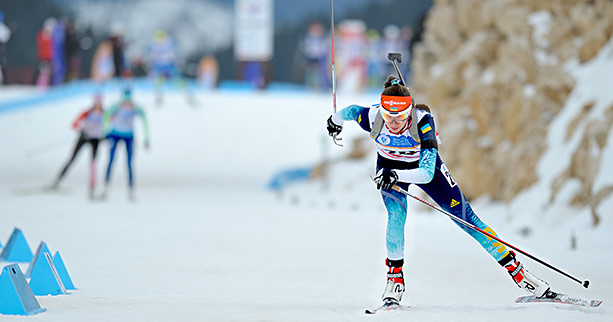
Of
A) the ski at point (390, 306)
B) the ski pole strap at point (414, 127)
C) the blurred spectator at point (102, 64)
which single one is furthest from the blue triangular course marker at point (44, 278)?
the blurred spectator at point (102, 64)

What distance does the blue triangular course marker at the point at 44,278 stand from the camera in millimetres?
4762

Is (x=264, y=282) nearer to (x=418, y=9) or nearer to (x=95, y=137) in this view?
(x=95, y=137)

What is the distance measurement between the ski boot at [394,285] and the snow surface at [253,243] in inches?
7.2

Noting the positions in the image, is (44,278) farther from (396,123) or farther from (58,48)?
(58,48)

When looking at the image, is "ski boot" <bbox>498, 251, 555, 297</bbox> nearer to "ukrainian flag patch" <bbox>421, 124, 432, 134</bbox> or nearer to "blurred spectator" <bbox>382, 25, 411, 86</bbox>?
"ukrainian flag patch" <bbox>421, 124, 432, 134</bbox>

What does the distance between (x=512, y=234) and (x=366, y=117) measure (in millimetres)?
5610

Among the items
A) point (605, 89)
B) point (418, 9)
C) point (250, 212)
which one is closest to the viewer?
point (605, 89)

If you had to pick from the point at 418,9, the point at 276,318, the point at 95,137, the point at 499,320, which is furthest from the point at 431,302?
the point at 418,9

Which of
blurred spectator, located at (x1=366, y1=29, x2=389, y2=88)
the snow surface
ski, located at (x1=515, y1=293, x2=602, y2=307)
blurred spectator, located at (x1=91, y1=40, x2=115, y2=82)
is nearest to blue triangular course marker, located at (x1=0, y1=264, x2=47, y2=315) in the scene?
the snow surface

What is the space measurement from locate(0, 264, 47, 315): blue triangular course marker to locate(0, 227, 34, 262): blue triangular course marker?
2.51 meters

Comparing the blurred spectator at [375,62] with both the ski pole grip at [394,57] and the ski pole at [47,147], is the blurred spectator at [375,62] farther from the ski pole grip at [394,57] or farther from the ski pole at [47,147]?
the ski pole grip at [394,57]

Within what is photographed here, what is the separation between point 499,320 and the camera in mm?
4215

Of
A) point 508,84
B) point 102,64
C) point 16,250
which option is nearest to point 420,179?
point 16,250

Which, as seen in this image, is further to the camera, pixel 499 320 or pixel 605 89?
pixel 605 89
